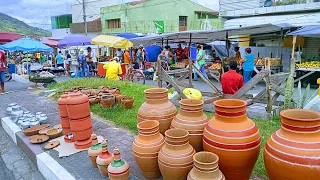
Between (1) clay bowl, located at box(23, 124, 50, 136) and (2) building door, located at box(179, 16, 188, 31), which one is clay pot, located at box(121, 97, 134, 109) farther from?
(2) building door, located at box(179, 16, 188, 31)

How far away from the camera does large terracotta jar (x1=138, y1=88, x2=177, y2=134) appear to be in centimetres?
320

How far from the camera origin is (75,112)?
3.74 meters

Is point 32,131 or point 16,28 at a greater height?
→ point 16,28

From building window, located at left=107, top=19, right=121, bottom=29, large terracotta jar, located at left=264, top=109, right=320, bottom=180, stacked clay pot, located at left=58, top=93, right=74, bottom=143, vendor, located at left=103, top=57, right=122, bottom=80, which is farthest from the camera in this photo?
building window, located at left=107, top=19, right=121, bottom=29

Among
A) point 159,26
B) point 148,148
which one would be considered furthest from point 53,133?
point 159,26

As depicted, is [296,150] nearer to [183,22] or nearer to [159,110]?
[159,110]

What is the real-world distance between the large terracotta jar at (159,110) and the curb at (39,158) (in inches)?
48.2

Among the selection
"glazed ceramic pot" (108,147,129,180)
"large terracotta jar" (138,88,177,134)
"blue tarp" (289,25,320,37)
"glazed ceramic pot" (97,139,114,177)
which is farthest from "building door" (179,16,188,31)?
"glazed ceramic pot" (108,147,129,180)

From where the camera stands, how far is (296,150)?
208cm

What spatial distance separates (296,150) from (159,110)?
164cm

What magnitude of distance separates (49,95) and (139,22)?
1879 cm

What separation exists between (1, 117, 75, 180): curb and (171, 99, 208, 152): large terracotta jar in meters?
1.54

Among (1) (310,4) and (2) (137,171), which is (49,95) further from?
(1) (310,4)

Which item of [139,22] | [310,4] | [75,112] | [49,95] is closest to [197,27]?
[139,22]
